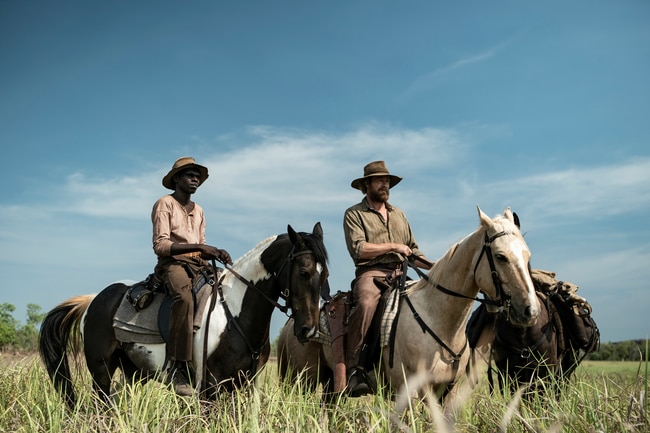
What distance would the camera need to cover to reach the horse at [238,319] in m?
6.33

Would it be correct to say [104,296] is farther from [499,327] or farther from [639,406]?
[639,406]

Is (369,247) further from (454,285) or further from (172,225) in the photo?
(172,225)

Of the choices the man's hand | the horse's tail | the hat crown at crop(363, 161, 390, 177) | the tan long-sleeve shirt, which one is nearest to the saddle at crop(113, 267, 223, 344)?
the man's hand

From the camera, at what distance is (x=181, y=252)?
699 cm

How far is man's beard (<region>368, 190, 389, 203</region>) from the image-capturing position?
806cm

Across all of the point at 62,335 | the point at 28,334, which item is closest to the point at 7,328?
the point at 28,334

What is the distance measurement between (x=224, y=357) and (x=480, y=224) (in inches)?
128

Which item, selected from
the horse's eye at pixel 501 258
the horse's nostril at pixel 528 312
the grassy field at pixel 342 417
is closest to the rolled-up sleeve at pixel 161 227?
the grassy field at pixel 342 417

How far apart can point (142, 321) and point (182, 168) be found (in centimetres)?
204

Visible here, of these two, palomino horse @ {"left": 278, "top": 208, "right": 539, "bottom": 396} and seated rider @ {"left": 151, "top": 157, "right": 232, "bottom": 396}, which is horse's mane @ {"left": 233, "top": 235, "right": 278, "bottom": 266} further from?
palomino horse @ {"left": 278, "top": 208, "right": 539, "bottom": 396}

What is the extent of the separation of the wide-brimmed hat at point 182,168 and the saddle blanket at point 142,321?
153cm

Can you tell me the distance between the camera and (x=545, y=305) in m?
8.79

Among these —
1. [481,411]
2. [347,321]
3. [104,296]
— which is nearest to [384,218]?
[347,321]

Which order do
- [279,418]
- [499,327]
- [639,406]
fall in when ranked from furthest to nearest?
[499,327] < [279,418] < [639,406]
